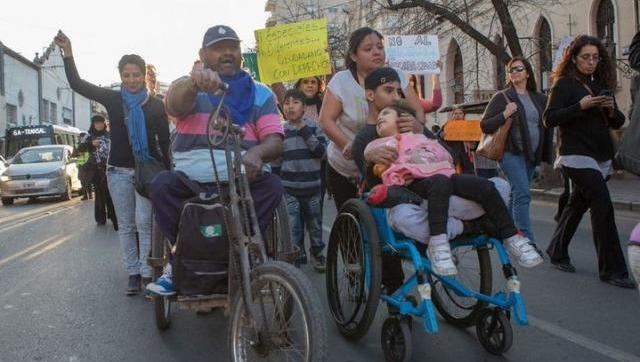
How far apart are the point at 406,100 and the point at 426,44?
22.6 feet

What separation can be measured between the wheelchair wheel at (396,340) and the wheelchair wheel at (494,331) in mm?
504

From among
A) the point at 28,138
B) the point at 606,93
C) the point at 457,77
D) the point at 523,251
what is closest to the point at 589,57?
the point at 606,93

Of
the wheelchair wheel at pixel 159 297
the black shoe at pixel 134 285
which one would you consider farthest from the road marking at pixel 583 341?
the black shoe at pixel 134 285

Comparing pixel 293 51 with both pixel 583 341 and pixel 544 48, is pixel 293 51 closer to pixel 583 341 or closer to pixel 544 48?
pixel 583 341

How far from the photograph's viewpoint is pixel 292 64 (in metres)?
10.4

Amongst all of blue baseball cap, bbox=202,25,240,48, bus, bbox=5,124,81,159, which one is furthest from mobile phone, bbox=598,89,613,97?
bus, bbox=5,124,81,159

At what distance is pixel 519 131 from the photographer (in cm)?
681

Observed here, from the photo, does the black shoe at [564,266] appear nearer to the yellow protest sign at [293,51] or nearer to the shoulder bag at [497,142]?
the shoulder bag at [497,142]

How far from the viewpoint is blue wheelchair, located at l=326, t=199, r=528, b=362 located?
3.69 metres

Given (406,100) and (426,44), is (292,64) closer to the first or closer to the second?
(426,44)

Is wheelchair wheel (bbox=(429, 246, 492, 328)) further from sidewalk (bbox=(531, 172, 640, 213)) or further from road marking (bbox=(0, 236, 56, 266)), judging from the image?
sidewalk (bbox=(531, 172, 640, 213))

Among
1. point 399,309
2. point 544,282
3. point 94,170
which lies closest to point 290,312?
point 399,309

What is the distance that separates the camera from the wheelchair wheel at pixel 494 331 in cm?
381

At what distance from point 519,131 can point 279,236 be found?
3.58 metres
